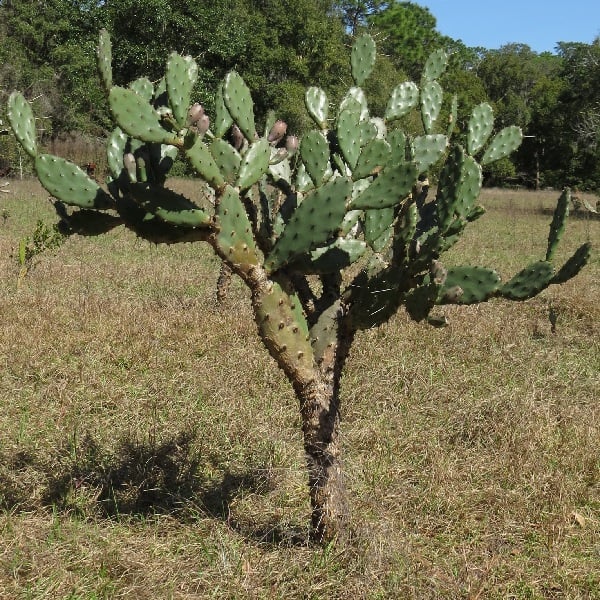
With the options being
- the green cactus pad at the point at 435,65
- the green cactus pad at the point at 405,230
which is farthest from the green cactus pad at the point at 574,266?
the green cactus pad at the point at 435,65

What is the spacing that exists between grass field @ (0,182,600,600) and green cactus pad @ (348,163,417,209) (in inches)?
46.7

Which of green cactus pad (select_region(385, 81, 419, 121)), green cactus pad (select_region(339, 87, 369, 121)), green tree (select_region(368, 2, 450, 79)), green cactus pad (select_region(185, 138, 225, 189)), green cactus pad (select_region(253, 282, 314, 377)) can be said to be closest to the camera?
green cactus pad (select_region(185, 138, 225, 189))

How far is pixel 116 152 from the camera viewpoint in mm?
3068

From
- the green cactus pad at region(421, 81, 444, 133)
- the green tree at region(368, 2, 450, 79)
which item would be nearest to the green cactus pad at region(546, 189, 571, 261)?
the green cactus pad at region(421, 81, 444, 133)

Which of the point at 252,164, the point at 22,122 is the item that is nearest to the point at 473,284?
the point at 252,164

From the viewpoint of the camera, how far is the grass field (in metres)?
2.84

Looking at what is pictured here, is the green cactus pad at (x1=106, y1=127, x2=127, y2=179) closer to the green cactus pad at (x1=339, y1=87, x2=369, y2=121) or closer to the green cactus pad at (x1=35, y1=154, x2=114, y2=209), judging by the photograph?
the green cactus pad at (x1=35, y1=154, x2=114, y2=209)

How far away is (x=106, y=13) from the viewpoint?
2727 centimetres

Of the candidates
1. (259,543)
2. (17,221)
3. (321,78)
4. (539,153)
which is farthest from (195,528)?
(539,153)

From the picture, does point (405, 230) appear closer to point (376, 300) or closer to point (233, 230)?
point (376, 300)

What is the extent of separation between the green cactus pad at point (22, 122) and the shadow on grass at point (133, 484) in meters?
1.44

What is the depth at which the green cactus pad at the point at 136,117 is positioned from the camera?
7.77ft

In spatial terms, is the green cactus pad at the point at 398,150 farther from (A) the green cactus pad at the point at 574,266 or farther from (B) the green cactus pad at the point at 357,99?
(A) the green cactus pad at the point at 574,266

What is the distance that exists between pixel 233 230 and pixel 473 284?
2.91ft
